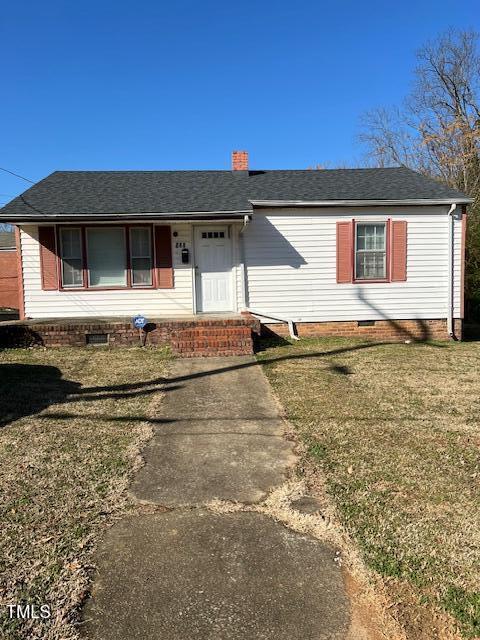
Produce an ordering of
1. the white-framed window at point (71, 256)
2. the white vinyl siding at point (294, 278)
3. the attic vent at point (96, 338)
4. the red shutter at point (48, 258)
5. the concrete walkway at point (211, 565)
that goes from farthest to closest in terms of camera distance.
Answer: the white vinyl siding at point (294, 278) < the white-framed window at point (71, 256) < the red shutter at point (48, 258) < the attic vent at point (96, 338) < the concrete walkway at point (211, 565)

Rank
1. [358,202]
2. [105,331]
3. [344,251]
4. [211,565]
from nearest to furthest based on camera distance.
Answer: [211,565], [105,331], [358,202], [344,251]

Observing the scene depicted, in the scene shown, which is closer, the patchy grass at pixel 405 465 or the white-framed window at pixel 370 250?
the patchy grass at pixel 405 465

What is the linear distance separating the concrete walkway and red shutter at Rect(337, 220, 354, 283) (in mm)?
7134

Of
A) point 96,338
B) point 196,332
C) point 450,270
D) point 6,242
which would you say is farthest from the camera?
point 6,242

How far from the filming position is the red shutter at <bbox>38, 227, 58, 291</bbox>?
1061 cm

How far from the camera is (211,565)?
2.68 metres

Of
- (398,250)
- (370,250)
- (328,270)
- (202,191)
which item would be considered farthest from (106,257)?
(398,250)

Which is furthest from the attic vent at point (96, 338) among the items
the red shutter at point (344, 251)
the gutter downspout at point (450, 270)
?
the gutter downspout at point (450, 270)

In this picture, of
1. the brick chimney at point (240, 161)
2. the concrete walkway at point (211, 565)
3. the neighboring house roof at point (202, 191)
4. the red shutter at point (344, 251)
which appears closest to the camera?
the concrete walkway at point (211, 565)

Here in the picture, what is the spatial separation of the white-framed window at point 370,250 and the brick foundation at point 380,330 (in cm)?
Result: 115

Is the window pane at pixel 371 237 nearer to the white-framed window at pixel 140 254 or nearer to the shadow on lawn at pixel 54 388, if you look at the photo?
the shadow on lawn at pixel 54 388

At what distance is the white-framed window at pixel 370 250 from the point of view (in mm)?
11102

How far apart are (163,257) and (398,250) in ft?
17.6

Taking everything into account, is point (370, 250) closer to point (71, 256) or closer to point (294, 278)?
point (294, 278)
